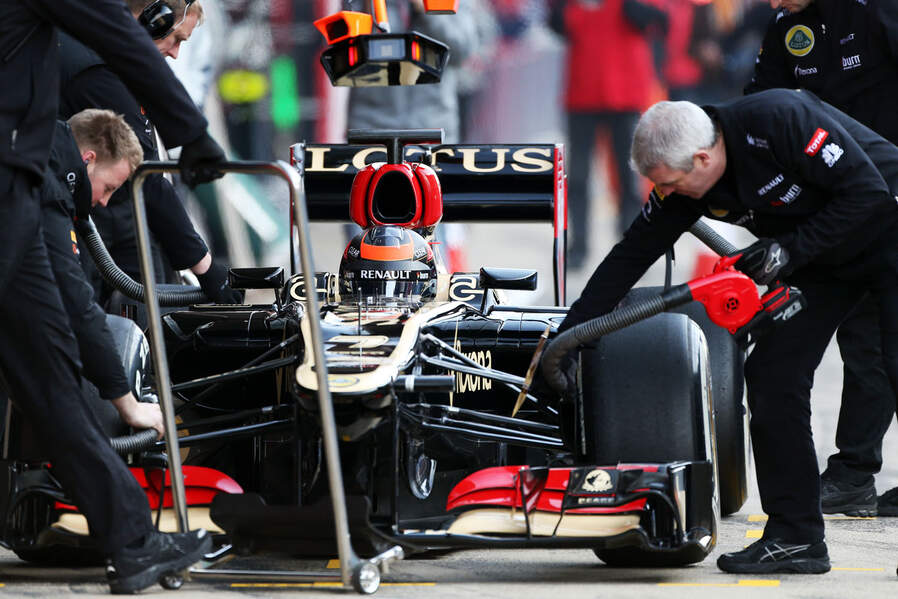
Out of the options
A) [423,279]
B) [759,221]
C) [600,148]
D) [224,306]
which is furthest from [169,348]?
[600,148]

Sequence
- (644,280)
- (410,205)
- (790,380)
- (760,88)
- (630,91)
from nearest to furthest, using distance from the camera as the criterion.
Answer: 1. (790,380)
2. (410,205)
3. (760,88)
4. (630,91)
5. (644,280)

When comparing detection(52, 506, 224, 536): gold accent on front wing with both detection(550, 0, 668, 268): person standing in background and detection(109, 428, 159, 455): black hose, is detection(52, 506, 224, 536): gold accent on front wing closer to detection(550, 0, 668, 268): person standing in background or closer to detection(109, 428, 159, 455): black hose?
detection(109, 428, 159, 455): black hose


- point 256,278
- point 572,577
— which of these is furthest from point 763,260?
point 256,278

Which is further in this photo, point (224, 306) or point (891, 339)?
point (224, 306)

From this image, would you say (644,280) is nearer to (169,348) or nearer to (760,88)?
(760,88)

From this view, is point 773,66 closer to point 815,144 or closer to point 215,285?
point 815,144

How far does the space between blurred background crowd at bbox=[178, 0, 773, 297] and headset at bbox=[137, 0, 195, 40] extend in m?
5.03

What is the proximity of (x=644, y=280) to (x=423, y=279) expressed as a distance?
6.46 meters

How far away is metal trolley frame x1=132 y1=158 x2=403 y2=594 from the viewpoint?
3480 millimetres

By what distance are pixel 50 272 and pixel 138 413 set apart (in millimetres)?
658

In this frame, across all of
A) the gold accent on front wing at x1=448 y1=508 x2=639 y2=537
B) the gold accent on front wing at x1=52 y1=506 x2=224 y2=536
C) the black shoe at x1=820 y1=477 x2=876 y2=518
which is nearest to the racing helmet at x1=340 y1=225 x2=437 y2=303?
the gold accent on front wing at x1=52 y1=506 x2=224 y2=536

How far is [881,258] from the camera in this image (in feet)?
13.8

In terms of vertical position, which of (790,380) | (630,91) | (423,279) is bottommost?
(790,380)

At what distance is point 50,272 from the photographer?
3.67m
